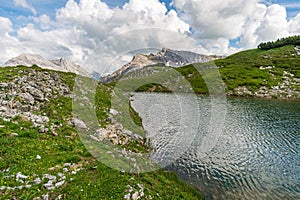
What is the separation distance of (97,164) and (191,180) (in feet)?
35.3

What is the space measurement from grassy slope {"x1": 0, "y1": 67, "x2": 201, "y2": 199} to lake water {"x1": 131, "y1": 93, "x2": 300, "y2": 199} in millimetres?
4064

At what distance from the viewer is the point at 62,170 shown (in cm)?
1307

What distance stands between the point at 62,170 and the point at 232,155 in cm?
2318

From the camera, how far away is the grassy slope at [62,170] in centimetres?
1107

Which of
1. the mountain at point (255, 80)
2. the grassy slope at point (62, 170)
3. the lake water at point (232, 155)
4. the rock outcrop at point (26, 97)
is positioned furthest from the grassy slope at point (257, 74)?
the grassy slope at point (62, 170)

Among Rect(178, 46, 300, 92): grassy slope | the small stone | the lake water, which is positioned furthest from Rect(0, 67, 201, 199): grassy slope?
Rect(178, 46, 300, 92): grassy slope

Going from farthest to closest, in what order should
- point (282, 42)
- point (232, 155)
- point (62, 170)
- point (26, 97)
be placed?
point (282, 42) < point (232, 155) < point (26, 97) < point (62, 170)

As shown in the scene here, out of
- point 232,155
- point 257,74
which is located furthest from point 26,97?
point 257,74

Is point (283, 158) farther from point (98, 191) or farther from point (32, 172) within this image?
point (32, 172)

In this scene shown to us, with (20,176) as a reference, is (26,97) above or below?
above

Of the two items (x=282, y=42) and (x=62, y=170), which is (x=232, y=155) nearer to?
(x=62, y=170)

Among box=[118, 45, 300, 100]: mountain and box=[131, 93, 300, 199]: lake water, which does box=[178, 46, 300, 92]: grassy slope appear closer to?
box=[118, 45, 300, 100]: mountain

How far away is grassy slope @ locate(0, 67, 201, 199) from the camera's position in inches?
436

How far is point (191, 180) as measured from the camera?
19.5 metres
